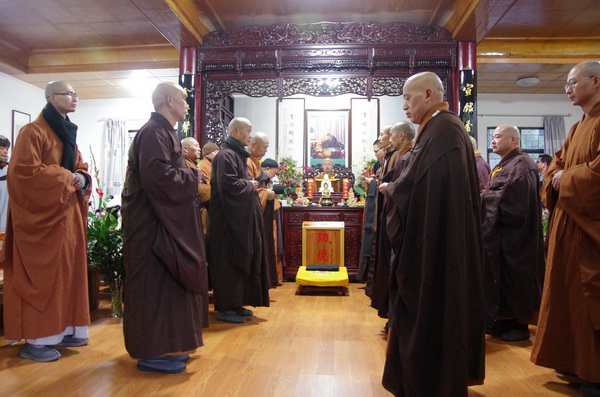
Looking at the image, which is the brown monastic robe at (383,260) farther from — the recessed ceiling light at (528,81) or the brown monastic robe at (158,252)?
the recessed ceiling light at (528,81)

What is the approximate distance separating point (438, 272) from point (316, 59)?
446cm

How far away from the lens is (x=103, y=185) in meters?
9.41

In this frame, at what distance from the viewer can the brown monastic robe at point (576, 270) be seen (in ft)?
6.95

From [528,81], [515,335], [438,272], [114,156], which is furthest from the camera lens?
[114,156]

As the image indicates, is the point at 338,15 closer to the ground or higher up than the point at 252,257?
higher up

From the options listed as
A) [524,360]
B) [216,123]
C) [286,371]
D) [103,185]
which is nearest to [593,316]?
[524,360]

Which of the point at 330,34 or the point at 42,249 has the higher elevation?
the point at 330,34

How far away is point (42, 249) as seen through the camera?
261 centimetres

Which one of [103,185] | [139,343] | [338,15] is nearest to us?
[139,343]

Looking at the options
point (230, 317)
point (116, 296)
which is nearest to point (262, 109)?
point (116, 296)

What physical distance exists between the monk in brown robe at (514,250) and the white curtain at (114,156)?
8061 mm

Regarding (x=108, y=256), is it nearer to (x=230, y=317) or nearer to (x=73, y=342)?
(x=73, y=342)

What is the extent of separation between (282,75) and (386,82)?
1338 millimetres

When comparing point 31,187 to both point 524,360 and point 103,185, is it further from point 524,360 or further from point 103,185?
point 103,185
